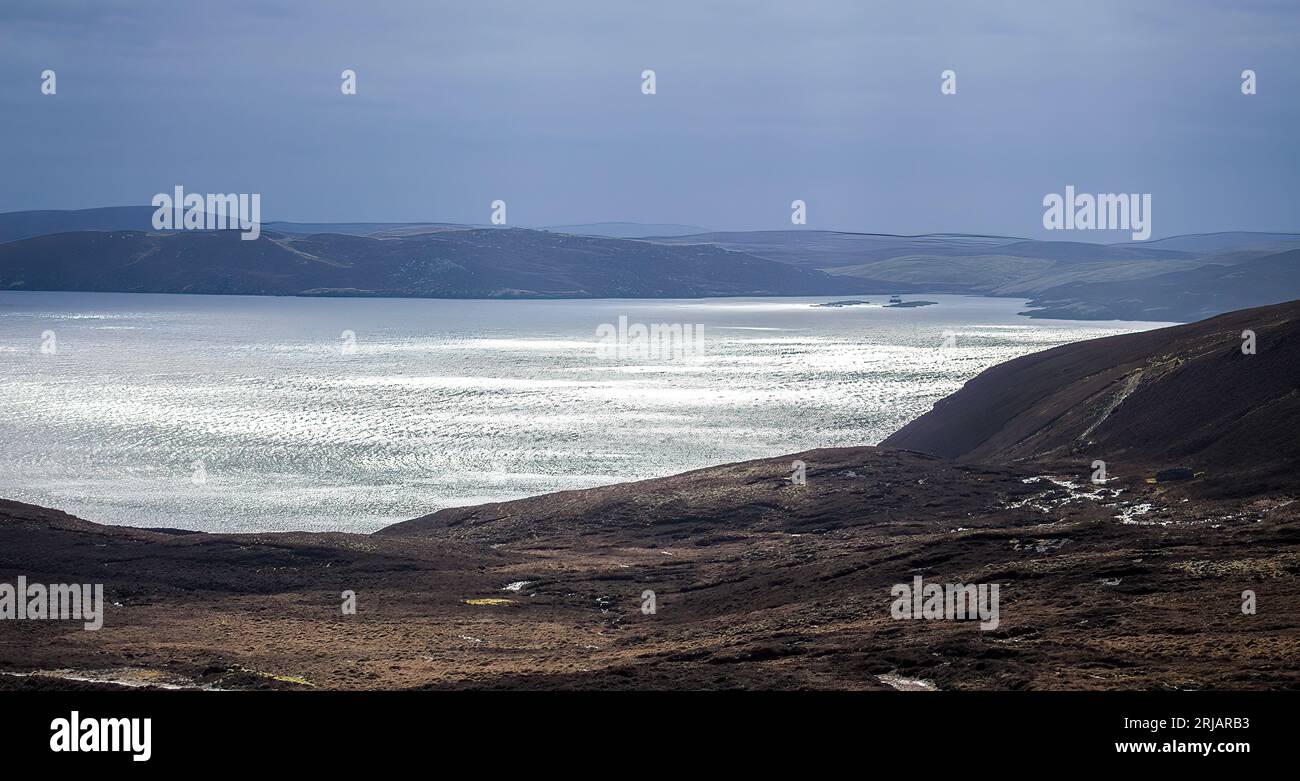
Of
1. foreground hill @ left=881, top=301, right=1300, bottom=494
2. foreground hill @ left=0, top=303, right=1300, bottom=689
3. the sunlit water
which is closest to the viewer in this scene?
foreground hill @ left=0, top=303, right=1300, bottom=689

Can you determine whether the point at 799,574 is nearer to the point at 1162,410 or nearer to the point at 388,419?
the point at 1162,410

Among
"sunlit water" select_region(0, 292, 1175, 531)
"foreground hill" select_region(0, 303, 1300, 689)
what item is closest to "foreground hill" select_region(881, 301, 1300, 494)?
"foreground hill" select_region(0, 303, 1300, 689)

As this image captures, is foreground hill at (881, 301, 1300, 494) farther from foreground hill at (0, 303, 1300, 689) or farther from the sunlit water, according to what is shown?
the sunlit water

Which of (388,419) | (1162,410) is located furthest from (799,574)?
(388,419)

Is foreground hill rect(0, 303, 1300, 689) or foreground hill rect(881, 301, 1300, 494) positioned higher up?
foreground hill rect(881, 301, 1300, 494)

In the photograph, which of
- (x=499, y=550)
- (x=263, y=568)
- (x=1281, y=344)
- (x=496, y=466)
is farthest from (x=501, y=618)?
(x=496, y=466)

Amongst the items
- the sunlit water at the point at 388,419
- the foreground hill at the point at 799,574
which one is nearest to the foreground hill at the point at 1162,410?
the foreground hill at the point at 799,574
